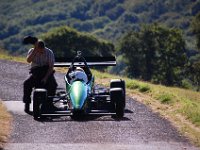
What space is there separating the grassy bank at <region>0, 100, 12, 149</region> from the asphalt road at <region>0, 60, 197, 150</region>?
15 cm

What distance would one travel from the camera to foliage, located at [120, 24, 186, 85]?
86.2m

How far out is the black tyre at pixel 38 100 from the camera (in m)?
16.2

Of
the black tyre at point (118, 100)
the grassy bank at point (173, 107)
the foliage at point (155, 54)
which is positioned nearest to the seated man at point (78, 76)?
the black tyre at point (118, 100)

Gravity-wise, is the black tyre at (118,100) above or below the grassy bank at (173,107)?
above

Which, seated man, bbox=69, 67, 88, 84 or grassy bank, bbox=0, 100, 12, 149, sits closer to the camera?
grassy bank, bbox=0, 100, 12, 149

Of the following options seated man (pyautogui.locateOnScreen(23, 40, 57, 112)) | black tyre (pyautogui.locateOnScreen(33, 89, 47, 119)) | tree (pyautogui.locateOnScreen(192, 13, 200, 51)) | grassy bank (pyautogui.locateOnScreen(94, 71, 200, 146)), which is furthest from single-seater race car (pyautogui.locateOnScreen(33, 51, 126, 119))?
tree (pyautogui.locateOnScreen(192, 13, 200, 51))

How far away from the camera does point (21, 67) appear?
29156mm

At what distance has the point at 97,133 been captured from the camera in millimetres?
14625

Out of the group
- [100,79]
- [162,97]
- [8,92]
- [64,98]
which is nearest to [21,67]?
[100,79]

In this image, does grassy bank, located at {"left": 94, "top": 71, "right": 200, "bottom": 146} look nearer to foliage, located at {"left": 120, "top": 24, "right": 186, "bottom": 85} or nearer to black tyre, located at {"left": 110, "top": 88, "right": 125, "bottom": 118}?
black tyre, located at {"left": 110, "top": 88, "right": 125, "bottom": 118}

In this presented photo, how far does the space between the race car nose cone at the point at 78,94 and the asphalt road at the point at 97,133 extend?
0.47 metres

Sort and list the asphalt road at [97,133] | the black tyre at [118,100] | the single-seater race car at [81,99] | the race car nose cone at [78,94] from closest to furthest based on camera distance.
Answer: the asphalt road at [97,133] → the race car nose cone at [78,94] → the single-seater race car at [81,99] → the black tyre at [118,100]

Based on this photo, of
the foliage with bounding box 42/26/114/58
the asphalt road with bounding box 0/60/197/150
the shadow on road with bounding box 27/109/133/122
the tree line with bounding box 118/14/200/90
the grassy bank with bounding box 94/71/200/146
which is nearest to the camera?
the asphalt road with bounding box 0/60/197/150

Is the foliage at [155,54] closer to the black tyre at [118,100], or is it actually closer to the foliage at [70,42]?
the foliage at [70,42]
